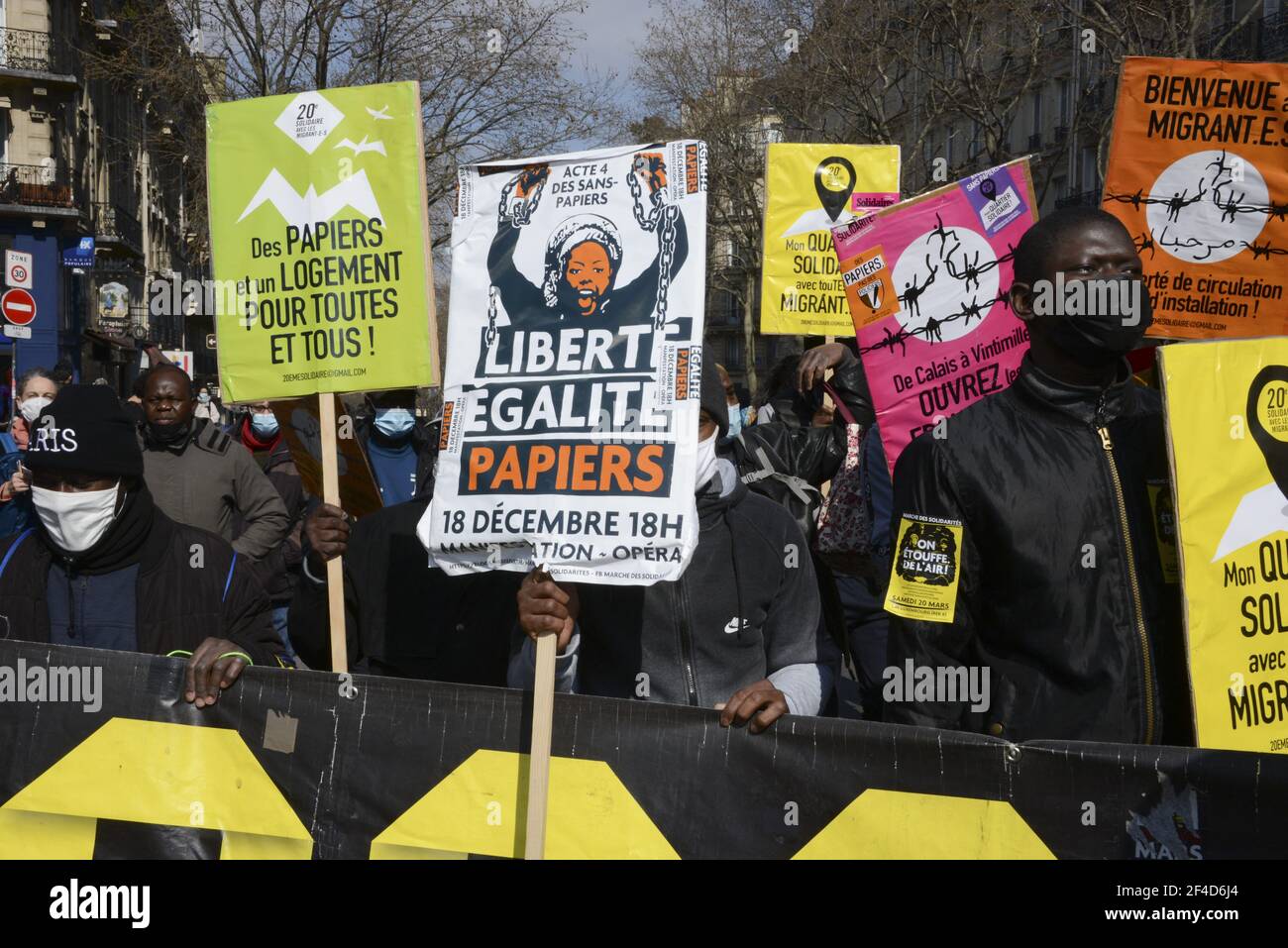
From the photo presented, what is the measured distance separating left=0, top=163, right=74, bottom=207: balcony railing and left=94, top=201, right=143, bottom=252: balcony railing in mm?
4477

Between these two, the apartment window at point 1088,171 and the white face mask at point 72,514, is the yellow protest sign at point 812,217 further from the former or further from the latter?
the apartment window at point 1088,171

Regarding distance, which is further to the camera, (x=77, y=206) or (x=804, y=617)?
(x=77, y=206)

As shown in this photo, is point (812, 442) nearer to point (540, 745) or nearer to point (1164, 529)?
point (1164, 529)

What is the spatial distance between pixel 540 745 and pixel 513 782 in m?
0.41

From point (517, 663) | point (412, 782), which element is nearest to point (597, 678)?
point (517, 663)

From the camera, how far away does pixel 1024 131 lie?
145 ft

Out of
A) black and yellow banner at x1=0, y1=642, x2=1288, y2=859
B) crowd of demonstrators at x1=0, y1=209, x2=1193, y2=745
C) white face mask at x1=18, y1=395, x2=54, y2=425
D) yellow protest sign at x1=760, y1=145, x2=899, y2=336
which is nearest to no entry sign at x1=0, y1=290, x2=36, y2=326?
white face mask at x1=18, y1=395, x2=54, y2=425

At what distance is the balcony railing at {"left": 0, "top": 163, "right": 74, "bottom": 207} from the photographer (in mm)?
37812

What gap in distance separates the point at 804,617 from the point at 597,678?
1.82 feet

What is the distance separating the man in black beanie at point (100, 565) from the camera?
3.88 metres

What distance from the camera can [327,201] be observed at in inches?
175
